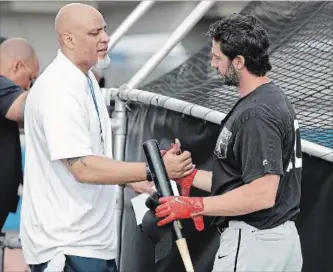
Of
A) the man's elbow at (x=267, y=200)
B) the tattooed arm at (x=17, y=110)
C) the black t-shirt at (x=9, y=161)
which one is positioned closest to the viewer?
the man's elbow at (x=267, y=200)

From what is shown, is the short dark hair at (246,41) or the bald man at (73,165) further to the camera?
the bald man at (73,165)

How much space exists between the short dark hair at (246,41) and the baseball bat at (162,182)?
50 centimetres

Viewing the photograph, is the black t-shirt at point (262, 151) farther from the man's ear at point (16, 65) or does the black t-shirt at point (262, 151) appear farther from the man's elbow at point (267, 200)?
the man's ear at point (16, 65)

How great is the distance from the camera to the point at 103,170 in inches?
154

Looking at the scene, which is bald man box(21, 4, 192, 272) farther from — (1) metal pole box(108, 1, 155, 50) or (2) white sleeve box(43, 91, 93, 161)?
(1) metal pole box(108, 1, 155, 50)

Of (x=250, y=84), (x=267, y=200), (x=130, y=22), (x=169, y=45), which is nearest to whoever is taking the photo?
(x=267, y=200)

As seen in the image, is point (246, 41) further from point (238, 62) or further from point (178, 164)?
point (178, 164)

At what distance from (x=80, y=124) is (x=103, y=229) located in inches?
20.3

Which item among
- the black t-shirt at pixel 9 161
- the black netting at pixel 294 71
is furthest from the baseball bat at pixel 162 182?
the black t-shirt at pixel 9 161

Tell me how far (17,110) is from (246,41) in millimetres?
1643

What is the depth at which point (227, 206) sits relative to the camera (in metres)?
3.57

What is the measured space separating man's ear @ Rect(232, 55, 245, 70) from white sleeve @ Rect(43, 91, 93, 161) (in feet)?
2.31

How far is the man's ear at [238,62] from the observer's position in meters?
3.71

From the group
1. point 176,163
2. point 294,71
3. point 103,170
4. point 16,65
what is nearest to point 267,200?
point 176,163
